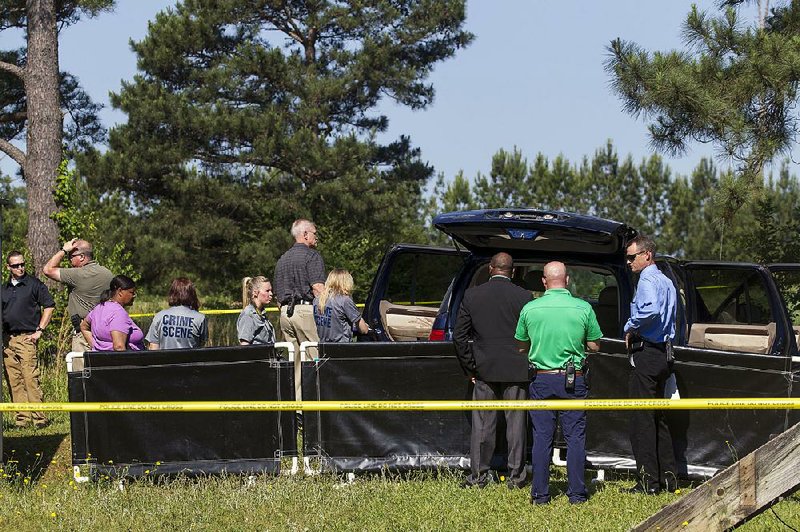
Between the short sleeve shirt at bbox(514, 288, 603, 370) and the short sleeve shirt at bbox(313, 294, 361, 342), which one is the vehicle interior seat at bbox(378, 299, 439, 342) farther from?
the short sleeve shirt at bbox(514, 288, 603, 370)

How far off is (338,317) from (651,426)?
334 centimetres

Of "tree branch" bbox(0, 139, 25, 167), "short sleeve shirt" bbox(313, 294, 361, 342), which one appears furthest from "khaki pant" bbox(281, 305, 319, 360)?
"tree branch" bbox(0, 139, 25, 167)

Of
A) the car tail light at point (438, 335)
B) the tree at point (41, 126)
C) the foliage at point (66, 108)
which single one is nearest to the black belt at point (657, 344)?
the car tail light at point (438, 335)

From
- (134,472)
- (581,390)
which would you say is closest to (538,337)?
(581,390)

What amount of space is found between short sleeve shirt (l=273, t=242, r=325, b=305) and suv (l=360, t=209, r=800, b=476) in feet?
2.57

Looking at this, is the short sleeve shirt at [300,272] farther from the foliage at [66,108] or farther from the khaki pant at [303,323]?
the foliage at [66,108]

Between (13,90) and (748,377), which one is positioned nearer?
(748,377)

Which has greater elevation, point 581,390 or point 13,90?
point 13,90

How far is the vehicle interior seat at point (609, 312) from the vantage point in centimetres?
994

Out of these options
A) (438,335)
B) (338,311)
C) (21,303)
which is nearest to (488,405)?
(438,335)

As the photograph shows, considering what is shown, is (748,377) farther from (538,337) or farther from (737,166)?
(737,166)

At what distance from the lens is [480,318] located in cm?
887

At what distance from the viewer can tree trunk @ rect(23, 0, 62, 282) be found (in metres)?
19.9

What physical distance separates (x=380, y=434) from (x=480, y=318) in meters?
1.34
